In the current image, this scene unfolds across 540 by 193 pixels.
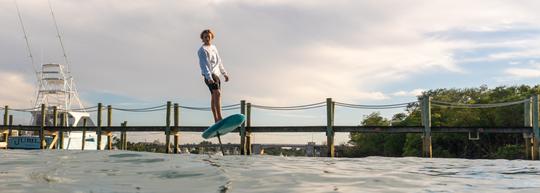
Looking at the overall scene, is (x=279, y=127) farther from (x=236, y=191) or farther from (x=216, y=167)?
(x=236, y=191)

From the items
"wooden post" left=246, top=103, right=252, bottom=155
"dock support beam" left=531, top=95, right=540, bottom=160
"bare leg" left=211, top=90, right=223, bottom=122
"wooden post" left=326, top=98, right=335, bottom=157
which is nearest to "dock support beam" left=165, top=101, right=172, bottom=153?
"wooden post" left=246, top=103, right=252, bottom=155

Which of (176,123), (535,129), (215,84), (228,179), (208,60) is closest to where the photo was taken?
(228,179)

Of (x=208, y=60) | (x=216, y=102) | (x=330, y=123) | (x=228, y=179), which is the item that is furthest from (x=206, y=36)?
(x=330, y=123)

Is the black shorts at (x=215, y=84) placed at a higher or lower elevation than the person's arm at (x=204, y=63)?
lower

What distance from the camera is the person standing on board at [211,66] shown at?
321 inches

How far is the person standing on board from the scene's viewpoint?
816cm

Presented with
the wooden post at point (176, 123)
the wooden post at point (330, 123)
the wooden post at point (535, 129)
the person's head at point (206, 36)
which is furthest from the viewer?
the wooden post at point (176, 123)

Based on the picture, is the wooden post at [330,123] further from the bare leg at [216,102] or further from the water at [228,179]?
the water at [228,179]

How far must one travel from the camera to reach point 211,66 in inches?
325

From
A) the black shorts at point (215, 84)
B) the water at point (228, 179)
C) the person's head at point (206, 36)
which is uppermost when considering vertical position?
the person's head at point (206, 36)

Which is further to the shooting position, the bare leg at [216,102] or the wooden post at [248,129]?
the wooden post at [248,129]

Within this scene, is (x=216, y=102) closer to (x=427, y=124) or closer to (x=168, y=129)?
(x=427, y=124)

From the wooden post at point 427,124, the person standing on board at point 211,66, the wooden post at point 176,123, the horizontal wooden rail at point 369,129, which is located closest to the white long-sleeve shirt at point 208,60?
the person standing on board at point 211,66

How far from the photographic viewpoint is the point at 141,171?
4746 mm
